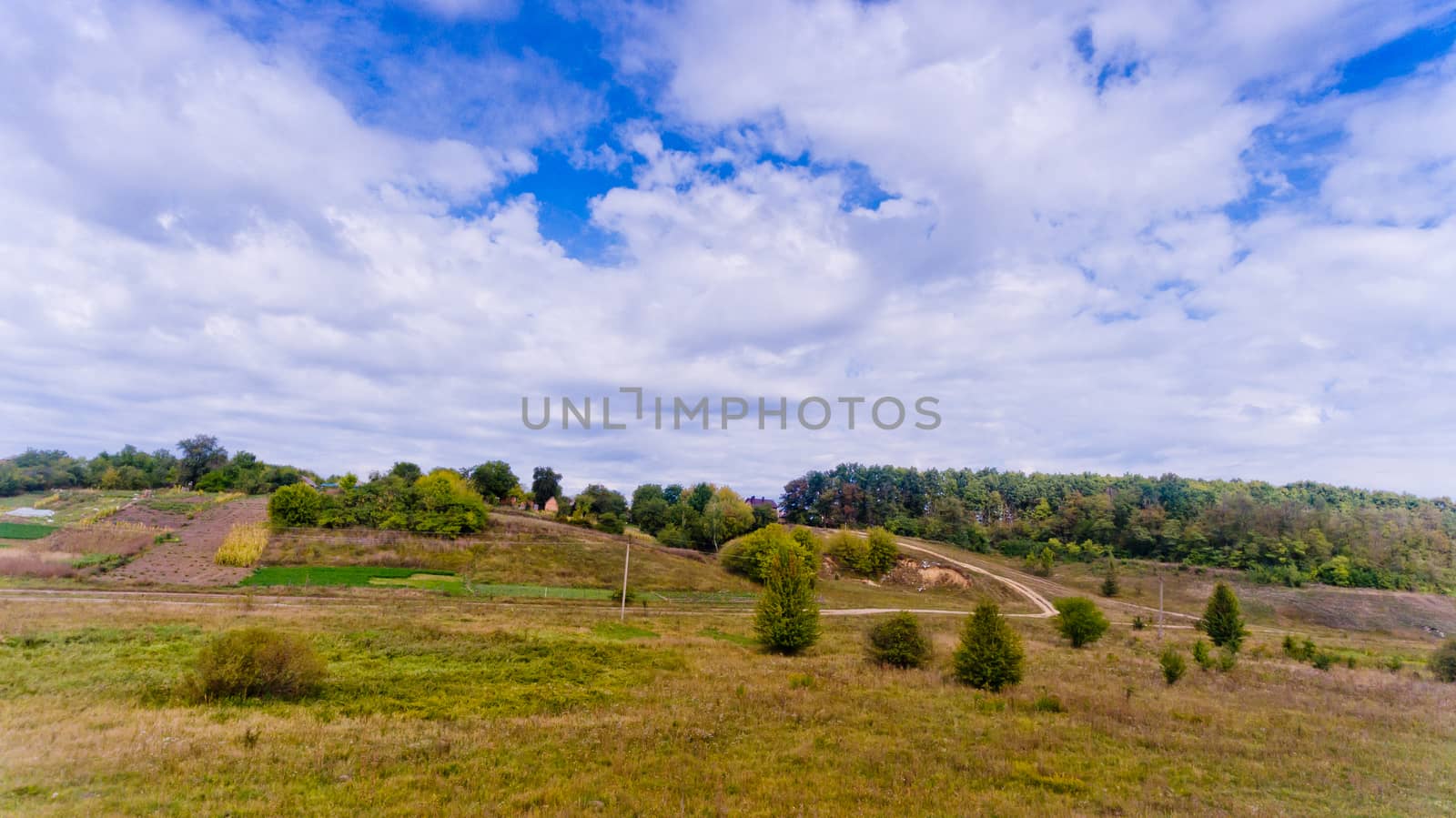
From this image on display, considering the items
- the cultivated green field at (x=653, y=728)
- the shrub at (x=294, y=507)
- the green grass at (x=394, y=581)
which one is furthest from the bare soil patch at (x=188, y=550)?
the cultivated green field at (x=653, y=728)

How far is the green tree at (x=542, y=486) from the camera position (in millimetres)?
125188

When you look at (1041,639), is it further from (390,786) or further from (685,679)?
(390,786)

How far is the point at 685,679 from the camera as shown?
23.0 metres

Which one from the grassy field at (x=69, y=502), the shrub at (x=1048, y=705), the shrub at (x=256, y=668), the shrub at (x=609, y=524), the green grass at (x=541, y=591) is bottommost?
the green grass at (x=541, y=591)

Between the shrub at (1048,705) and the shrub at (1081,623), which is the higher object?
the shrub at (1048,705)

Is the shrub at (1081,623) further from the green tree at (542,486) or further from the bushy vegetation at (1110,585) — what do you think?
the green tree at (542,486)

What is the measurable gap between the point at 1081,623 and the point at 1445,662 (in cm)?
1495

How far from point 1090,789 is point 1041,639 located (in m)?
34.6

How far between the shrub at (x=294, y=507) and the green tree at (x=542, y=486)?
5479 centimetres

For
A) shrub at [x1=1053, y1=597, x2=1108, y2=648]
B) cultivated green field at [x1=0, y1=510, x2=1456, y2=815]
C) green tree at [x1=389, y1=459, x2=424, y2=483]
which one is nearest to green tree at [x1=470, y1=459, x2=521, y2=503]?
green tree at [x1=389, y1=459, x2=424, y2=483]

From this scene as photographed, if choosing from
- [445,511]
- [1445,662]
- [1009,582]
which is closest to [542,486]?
[445,511]

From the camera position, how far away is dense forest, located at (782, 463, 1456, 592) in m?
60.0

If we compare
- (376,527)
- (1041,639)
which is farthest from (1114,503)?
(376,527)

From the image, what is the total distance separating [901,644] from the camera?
2719 centimetres
